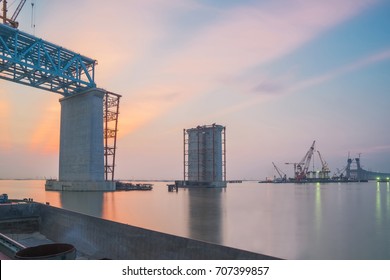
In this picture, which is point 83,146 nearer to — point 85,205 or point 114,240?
point 85,205

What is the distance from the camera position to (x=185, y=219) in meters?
33.2

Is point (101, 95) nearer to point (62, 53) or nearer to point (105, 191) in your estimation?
point (62, 53)

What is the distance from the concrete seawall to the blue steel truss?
34.1 meters

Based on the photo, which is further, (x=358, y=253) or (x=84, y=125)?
(x=84, y=125)

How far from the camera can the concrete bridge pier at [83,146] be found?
5950cm

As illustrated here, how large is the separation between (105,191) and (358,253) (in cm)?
5182

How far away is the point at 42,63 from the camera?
204ft

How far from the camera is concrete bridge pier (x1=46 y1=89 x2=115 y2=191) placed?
5950 centimetres

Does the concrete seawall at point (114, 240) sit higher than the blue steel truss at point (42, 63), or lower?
lower

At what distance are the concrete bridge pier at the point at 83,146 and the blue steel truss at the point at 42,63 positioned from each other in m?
3.32

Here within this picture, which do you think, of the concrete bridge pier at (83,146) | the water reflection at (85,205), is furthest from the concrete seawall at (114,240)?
the concrete bridge pier at (83,146)

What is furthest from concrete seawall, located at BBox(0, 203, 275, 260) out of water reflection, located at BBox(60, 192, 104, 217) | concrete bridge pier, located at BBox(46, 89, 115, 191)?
concrete bridge pier, located at BBox(46, 89, 115, 191)

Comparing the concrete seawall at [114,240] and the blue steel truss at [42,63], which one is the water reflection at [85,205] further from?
the blue steel truss at [42,63]
